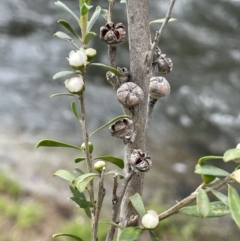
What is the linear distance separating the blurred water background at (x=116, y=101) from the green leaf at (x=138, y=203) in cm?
136

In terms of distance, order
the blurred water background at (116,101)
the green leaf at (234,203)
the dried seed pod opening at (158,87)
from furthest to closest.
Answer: the blurred water background at (116,101) → the dried seed pod opening at (158,87) → the green leaf at (234,203)

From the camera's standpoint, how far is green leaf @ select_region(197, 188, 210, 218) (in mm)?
346

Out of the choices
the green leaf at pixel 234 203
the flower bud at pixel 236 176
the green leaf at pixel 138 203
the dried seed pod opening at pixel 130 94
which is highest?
the dried seed pod opening at pixel 130 94

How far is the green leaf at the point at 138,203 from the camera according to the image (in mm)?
416

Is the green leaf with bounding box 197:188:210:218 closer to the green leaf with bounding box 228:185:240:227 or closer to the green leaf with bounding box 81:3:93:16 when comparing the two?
the green leaf with bounding box 228:185:240:227

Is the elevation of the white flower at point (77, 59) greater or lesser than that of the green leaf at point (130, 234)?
greater

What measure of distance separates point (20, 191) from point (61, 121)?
1.97 feet

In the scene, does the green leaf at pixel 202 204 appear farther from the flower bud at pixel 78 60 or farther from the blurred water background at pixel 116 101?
the blurred water background at pixel 116 101

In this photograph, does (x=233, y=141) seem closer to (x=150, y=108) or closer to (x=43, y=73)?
(x=43, y=73)

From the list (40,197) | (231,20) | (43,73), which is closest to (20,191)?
(40,197)

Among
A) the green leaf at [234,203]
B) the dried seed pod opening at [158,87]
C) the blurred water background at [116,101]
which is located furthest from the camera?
the blurred water background at [116,101]

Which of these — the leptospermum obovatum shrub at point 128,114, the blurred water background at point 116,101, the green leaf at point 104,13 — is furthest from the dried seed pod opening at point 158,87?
the blurred water background at point 116,101

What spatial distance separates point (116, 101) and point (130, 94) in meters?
2.03

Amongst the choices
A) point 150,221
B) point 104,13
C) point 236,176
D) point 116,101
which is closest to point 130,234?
point 150,221
